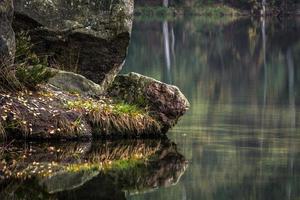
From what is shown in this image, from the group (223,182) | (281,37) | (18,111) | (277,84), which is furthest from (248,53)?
(223,182)

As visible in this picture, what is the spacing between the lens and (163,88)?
1919 cm

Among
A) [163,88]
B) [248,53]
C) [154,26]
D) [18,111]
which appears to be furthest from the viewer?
[154,26]

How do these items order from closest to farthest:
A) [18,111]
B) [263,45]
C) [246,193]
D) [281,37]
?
[246,193], [18,111], [263,45], [281,37]

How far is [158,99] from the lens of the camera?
62.5ft

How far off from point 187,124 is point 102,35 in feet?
8.75

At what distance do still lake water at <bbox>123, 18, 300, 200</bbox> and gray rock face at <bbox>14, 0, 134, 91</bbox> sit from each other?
215cm

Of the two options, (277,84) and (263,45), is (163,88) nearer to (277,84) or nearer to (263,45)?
(277,84)

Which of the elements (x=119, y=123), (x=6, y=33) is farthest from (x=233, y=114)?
(x=6, y=33)

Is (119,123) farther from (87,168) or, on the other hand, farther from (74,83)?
(87,168)

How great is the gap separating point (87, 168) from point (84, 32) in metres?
6.22

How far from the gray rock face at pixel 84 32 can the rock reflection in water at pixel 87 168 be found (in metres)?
3.27

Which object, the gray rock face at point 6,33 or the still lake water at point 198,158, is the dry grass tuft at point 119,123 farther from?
the gray rock face at point 6,33

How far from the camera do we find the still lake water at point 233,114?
1328cm

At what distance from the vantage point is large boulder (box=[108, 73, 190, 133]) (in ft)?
62.2
